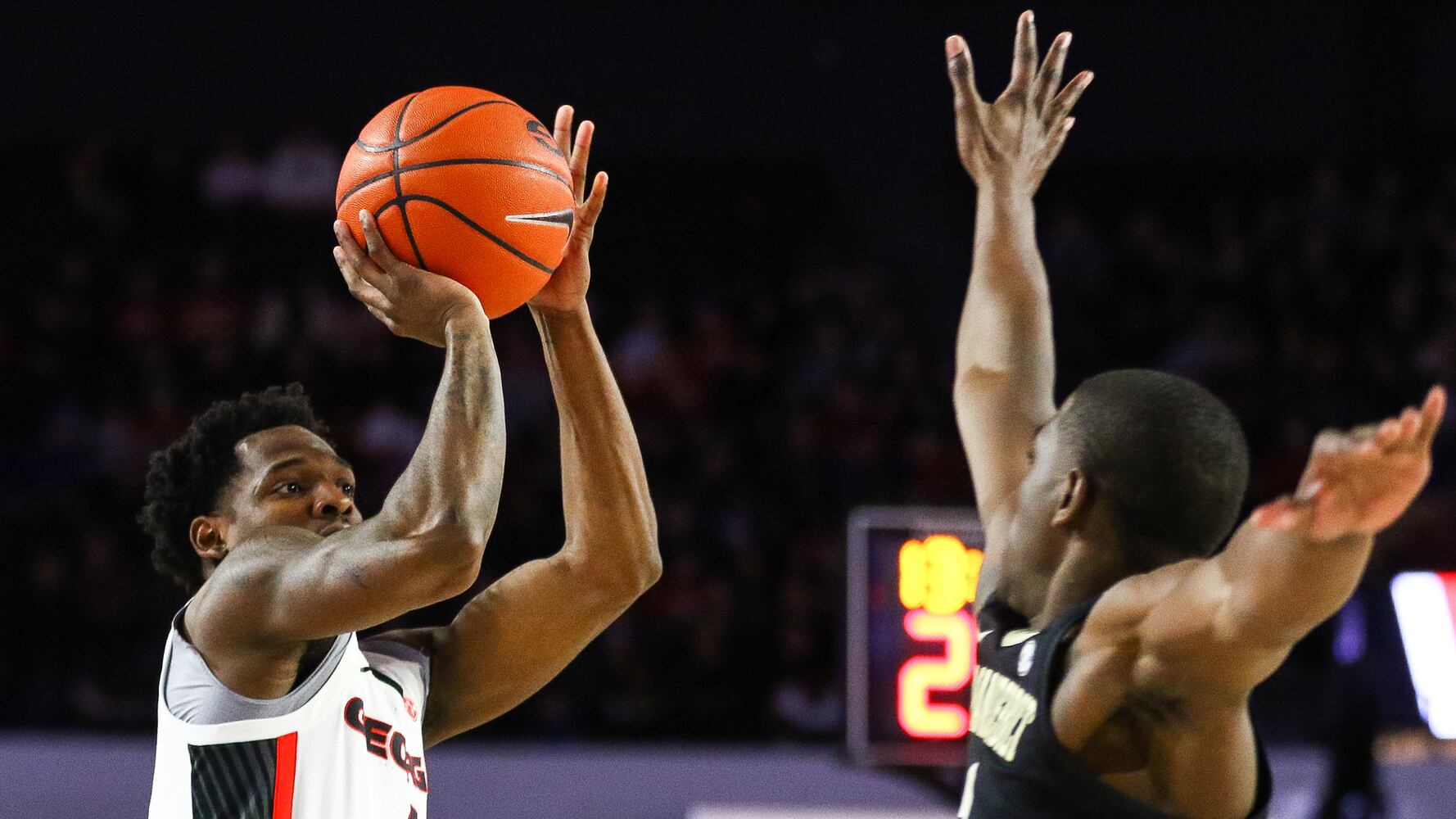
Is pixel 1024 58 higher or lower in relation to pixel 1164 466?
higher

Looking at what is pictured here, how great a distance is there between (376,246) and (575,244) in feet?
1.88

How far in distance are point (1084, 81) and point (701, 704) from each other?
5.30m

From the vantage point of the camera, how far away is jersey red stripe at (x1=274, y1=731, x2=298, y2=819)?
2629 mm

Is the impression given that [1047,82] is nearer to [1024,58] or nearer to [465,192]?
[1024,58]

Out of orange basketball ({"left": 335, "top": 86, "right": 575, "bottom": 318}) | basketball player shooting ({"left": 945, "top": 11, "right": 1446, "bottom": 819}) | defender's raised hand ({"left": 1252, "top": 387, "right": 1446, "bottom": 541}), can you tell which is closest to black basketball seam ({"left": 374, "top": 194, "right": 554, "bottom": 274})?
orange basketball ({"left": 335, "top": 86, "right": 575, "bottom": 318})

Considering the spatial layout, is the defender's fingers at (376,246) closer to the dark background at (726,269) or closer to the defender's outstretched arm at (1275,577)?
the defender's outstretched arm at (1275,577)

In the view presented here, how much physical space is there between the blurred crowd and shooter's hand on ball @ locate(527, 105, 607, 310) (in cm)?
458

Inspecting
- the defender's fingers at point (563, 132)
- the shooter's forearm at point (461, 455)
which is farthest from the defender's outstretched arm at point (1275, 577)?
the defender's fingers at point (563, 132)

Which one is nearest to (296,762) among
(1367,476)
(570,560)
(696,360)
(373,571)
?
(373,571)

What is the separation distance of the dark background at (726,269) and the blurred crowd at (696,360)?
0.08 ft

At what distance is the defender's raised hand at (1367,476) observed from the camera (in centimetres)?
180

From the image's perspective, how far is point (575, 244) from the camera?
318 centimetres

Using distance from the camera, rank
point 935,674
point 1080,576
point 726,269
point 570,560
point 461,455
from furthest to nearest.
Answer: point 726,269 < point 935,674 < point 570,560 < point 461,455 < point 1080,576

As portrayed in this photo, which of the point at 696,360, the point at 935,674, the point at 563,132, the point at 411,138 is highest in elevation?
the point at 696,360
